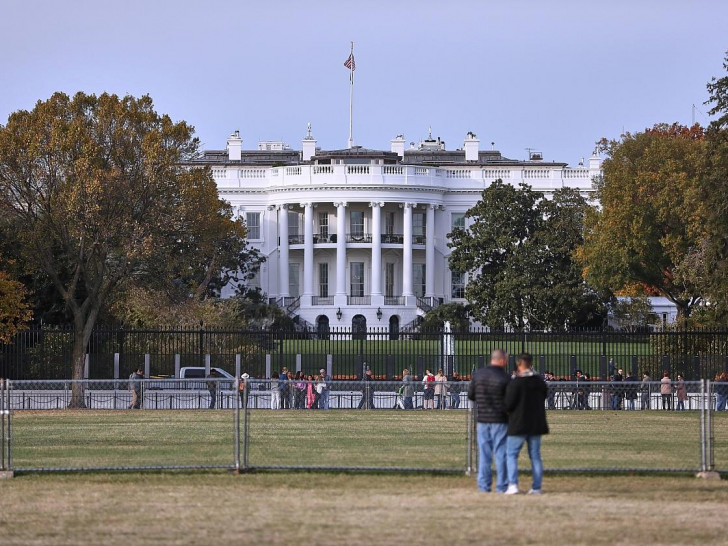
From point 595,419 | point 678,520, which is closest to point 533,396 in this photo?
point 678,520

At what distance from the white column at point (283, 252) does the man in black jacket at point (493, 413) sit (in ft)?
251

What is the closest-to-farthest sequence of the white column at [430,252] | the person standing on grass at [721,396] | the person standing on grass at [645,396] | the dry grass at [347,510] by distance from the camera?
1. the dry grass at [347,510]
2. the person standing on grass at [645,396]
3. the person standing on grass at [721,396]
4. the white column at [430,252]

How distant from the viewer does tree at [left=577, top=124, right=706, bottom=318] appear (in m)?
65.2

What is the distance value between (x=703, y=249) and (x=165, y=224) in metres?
18.6

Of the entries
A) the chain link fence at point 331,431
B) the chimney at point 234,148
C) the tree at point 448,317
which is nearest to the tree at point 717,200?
the chain link fence at point 331,431

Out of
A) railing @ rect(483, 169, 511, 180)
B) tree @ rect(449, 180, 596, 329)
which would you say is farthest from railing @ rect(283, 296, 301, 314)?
railing @ rect(483, 169, 511, 180)

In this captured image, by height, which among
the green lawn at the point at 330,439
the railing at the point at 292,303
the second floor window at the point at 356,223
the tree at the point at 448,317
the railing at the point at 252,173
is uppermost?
the railing at the point at 252,173

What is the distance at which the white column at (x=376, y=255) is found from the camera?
307 ft

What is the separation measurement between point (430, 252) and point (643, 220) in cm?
3063

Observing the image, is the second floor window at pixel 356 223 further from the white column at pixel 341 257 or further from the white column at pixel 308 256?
the white column at pixel 308 256

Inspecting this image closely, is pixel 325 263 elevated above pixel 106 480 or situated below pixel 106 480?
above

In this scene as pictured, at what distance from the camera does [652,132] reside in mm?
72250

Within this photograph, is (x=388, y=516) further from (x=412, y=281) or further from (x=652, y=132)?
(x=412, y=281)

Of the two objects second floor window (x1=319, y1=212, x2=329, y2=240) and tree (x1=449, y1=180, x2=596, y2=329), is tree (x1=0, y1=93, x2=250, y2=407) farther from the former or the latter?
second floor window (x1=319, y1=212, x2=329, y2=240)
